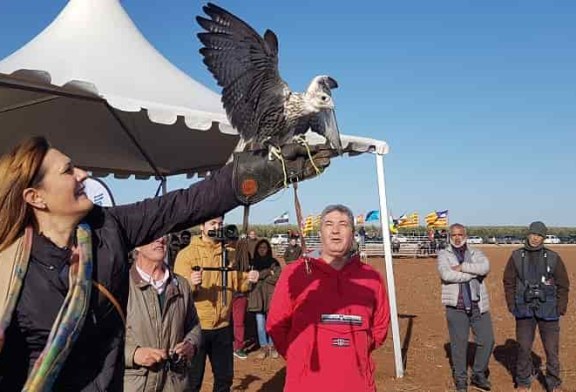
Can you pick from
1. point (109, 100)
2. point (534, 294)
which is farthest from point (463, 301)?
point (109, 100)

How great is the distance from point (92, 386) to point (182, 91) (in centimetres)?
440

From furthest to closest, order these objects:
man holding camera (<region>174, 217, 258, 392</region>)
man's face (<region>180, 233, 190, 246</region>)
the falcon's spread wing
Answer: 1. man's face (<region>180, 233, 190, 246</region>)
2. man holding camera (<region>174, 217, 258, 392</region>)
3. the falcon's spread wing

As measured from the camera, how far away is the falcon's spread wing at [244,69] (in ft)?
7.20

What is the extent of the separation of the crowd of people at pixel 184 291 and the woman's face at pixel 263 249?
2047 millimetres

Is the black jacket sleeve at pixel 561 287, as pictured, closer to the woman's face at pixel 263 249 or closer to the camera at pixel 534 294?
the camera at pixel 534 294

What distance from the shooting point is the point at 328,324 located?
8.96 feet

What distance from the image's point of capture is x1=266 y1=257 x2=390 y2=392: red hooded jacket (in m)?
2.68

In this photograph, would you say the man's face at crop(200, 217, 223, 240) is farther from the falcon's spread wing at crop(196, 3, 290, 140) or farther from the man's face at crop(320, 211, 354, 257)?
the falcon's spread wing at crop(196, 3, 290, 140)

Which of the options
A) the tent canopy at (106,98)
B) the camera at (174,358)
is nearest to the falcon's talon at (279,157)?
the camera at (174,358)

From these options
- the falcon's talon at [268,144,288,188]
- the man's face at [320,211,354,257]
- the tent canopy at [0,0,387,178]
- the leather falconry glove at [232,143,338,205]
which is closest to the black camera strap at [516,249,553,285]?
the tent canopy at [0,0,387,178]

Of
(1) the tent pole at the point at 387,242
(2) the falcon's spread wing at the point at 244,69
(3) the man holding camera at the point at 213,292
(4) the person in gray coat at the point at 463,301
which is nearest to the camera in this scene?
(2) the falcon's spread wing at the point at 244,69

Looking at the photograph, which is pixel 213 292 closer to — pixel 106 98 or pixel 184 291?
pixel 184 291

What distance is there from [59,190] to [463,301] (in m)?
4.75

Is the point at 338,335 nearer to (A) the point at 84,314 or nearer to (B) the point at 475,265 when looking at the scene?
(A) the point at 84,314
